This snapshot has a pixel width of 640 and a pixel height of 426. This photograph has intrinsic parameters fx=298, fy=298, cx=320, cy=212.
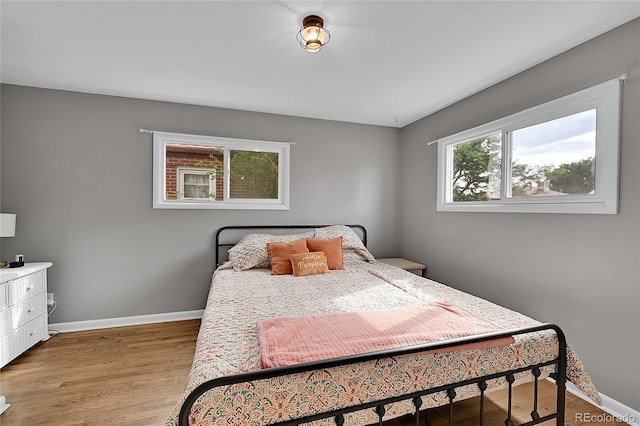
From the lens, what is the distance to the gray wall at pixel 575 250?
1855 mm

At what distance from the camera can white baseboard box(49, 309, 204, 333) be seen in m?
3.04

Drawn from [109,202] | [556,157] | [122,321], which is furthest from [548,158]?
[122,321]

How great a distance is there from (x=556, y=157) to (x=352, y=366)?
2.31 m

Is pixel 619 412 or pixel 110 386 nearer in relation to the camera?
pixel 619 412

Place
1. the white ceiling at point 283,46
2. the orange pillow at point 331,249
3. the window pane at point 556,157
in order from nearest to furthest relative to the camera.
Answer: the white ceiling at point 283,46 → the window pane at point 556,157 → the orange pillow at point 331,249

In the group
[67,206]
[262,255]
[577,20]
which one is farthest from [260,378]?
[67,206]

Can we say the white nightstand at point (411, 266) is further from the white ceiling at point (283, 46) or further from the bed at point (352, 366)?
the white ceiling at point (283, 46)

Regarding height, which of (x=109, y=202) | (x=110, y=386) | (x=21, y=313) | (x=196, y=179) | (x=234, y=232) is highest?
(x=196, y=179)

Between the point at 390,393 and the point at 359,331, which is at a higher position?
the point at 359,331

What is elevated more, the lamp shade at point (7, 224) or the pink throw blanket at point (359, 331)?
the lamp shade at point (7, 224)

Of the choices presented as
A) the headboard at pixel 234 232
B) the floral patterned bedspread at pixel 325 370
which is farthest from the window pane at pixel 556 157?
the headboard at pixel 234 232

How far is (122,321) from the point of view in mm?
3191

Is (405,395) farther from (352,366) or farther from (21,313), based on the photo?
(21,313)

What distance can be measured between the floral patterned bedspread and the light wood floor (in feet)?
2.13
